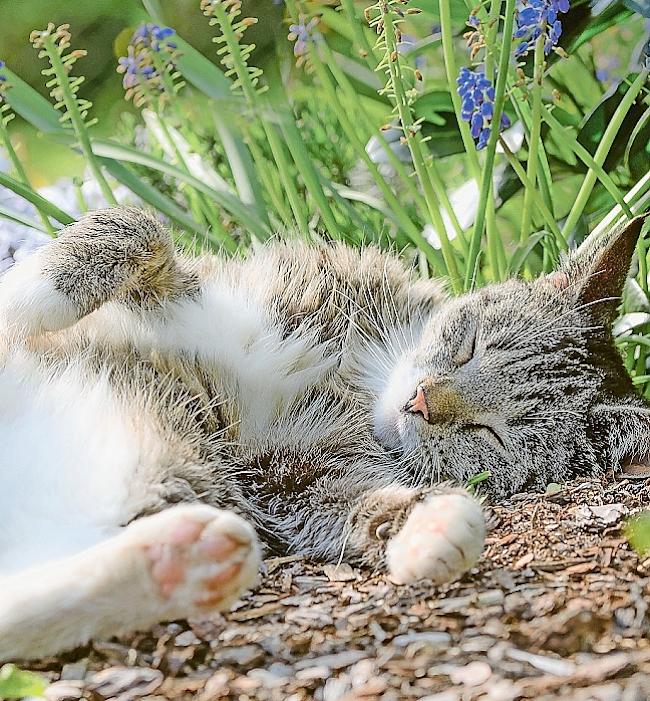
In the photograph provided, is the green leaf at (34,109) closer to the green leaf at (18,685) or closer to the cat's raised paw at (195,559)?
the cat's raised paw at (195,559)

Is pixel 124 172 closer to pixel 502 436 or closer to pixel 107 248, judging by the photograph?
pixel 107 248

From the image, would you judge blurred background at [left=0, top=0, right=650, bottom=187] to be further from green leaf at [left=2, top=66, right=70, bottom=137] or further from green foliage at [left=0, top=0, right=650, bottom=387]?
green leaf at [left=2, top=66, right=70, bottom=137]

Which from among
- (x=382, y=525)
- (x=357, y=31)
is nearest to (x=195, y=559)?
(x=382, y=525)

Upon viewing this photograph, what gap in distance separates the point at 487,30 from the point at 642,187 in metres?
0.48

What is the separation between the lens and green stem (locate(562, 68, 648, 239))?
1.73 metres

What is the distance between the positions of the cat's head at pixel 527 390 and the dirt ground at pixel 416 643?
0.26 metres

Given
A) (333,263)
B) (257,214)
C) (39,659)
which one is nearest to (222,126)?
(257,214)

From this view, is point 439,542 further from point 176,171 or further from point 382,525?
point 176,171

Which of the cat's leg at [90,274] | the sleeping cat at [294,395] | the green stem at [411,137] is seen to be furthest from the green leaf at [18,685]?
the green stem at [411,137]

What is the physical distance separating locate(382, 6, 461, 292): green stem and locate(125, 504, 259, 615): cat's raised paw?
947mm

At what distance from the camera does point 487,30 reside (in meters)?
1.55

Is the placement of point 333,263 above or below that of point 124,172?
below

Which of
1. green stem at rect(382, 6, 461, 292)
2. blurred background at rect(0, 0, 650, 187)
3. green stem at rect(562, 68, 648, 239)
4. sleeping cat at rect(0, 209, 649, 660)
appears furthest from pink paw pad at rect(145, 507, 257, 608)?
blurred background at rect(0, 0, 650, 187)

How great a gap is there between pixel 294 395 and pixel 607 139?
90 cm
